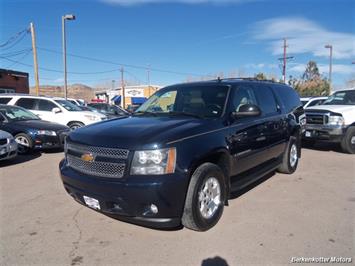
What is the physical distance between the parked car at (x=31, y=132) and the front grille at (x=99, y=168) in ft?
19.1

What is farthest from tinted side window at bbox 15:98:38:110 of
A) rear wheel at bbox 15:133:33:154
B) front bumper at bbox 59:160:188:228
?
front bumper at bbox 59:160:188:228

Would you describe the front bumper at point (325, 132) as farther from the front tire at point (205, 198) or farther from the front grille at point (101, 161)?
the front grille at point (101, 161)

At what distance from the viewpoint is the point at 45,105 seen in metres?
13.5

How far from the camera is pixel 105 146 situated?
382cm

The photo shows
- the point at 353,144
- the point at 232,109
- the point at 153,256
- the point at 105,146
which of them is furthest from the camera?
the point at 353,144

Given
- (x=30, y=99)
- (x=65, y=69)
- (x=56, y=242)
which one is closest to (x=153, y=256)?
(x=56, y=242)

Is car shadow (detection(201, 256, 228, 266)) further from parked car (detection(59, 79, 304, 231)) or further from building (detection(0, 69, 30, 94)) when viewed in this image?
building (detection(0, 69, 30, 94))

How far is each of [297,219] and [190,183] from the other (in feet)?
5.72

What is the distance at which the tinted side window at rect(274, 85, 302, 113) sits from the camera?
22.3 feet

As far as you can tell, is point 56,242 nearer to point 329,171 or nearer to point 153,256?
point 153,256

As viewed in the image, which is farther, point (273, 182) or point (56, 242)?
point (273, 182)

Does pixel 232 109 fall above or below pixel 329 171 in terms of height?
above

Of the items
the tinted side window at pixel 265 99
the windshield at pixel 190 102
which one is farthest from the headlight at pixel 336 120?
the windshield at pixel 190 102

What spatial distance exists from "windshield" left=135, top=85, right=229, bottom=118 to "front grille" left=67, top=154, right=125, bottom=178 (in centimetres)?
155
